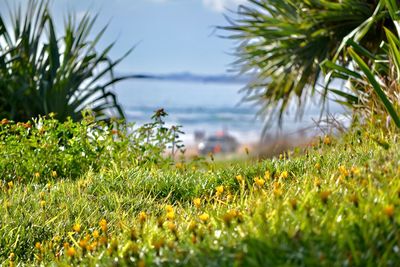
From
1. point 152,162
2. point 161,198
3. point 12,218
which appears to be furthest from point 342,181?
point 152,162

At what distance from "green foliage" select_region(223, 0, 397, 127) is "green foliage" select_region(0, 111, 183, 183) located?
2.87 m

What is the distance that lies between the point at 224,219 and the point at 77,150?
3612 mm

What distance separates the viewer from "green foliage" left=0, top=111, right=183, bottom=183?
20.5 ft

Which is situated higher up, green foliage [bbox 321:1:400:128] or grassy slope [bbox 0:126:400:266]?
green foliage [bbox 321:1:400:128]

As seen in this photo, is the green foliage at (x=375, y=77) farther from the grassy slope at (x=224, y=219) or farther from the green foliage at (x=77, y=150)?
the green foliage at (x=77, y=150)

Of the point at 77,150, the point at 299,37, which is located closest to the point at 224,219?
the point at 77,150

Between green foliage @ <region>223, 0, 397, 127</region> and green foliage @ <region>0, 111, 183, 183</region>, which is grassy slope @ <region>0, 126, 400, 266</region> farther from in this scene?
green foliage @ <region>223, 0, 397, 127</region>

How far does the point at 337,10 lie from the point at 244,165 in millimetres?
3811

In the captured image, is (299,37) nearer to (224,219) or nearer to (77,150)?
(77,150)

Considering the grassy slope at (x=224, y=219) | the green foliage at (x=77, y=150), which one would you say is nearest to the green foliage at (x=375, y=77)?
the grassy slope at (x=224, y=219)

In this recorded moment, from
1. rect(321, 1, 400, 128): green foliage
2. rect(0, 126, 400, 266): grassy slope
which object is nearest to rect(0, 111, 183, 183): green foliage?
rect(0, 126, 400, 266): grassy slope

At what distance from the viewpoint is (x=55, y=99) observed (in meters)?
9.16

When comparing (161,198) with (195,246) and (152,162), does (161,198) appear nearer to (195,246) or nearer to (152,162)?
(152,162)

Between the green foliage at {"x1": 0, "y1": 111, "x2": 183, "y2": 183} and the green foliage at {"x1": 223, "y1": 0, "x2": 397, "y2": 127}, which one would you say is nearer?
the green foliage at {"x1": 0, "y1": 111, "x2": 183, "y2": 183}
